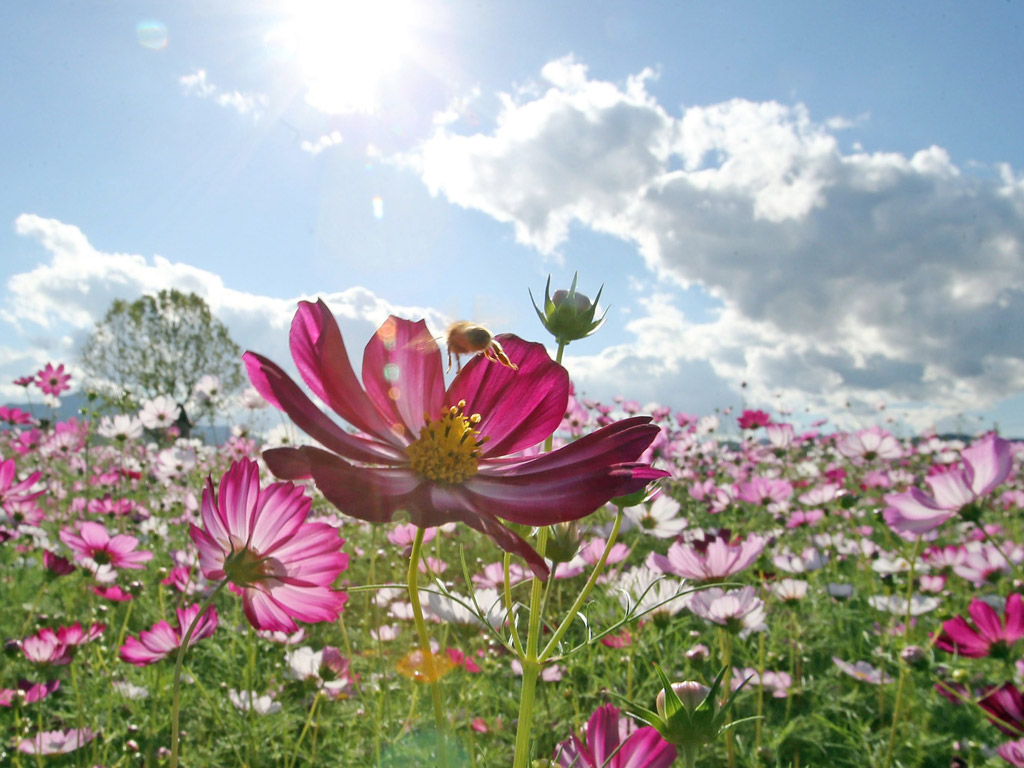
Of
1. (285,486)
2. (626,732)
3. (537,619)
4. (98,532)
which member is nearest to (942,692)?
(626,732)

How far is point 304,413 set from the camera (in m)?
0.41

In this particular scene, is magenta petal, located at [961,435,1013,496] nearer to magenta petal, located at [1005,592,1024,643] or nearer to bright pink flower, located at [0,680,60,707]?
magenta petal, located at [1005,592,1024,643]

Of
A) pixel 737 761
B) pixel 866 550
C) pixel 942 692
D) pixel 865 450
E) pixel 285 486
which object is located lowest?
pixel 737 761

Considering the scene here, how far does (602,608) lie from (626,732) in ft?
3.69

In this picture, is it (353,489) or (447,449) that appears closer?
(353,489)

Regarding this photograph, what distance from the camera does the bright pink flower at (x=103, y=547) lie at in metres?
1.47

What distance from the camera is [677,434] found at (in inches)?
164

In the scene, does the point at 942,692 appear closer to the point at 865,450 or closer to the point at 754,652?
the point at 754,652

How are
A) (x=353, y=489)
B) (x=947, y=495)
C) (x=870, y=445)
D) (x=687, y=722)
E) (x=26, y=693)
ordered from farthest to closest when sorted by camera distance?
(x=870, y=445) → (x=26, y=693) → (x=947, y=495) → (x=687, y=722) → (x=353, y=489)

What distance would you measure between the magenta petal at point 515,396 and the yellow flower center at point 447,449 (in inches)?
0.8

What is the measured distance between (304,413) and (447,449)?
0.15m

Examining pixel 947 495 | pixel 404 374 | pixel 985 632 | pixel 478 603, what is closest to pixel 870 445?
pixel 985 632

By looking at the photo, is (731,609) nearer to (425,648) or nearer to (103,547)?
(425,648)

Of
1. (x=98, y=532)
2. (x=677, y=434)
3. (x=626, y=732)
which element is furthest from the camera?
(x=677, y=434)
